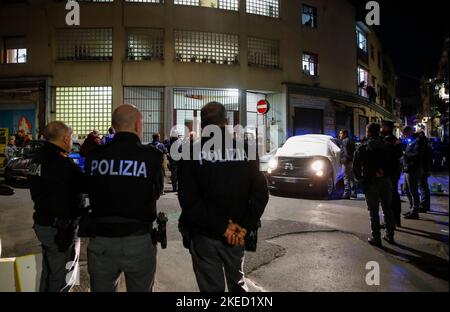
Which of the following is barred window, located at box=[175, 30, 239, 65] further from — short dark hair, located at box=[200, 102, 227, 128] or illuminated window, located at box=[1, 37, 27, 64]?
short dark hair, located at box=[200, 102, 227, 128]

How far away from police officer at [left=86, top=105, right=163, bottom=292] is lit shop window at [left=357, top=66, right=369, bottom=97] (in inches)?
990

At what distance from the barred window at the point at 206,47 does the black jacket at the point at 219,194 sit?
15375 mm

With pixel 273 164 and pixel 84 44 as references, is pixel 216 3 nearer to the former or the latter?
pixel 84 44

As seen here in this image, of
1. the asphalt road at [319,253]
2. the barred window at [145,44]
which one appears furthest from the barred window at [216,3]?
the asphalt road at [319,253]

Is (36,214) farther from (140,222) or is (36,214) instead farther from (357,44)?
(357,44)

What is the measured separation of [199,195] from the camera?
2.52 m

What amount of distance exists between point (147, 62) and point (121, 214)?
1537 cm

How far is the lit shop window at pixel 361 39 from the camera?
25.2 metres

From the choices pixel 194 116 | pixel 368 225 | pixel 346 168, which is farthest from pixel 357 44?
pixel 368 225

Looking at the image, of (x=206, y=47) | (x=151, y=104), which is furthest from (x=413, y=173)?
(x=206, y=47)

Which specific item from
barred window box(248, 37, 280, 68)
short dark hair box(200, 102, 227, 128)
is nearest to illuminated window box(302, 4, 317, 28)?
barred window box(248, 37, 280, 68)

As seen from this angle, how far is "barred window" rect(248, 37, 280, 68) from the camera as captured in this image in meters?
18.3

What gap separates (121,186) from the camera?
7.99 ft

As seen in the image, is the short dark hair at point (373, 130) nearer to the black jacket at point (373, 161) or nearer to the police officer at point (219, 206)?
the black jacket at point (373, 161)
